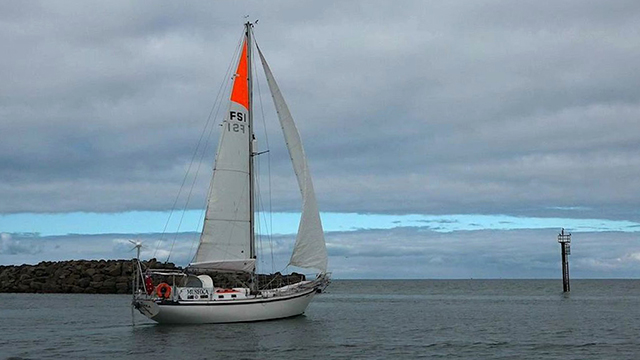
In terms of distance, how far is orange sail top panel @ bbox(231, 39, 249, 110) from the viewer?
142ft

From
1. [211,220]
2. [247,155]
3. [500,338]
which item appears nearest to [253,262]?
[211,220]

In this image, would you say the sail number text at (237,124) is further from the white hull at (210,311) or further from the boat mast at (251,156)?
the white hull at (210,311)

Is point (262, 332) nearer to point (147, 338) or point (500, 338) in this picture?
point (147, 338)

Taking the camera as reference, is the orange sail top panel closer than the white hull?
No

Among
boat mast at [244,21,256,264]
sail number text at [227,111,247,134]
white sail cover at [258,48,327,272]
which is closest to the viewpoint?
sail number text at [227,111,247,134]

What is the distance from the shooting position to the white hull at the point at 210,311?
41406mm

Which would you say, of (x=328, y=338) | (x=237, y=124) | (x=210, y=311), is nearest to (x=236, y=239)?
(x=210, y=311)

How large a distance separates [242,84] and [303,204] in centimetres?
784

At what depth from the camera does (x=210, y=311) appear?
41625mm

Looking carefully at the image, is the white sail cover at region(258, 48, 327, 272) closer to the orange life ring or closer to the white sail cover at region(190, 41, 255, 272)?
the white sail cover at region(190, 41, 255, 272)

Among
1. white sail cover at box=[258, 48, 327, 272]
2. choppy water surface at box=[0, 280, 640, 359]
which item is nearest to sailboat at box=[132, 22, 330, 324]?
white sail cover at box=[258, 48, 327, 272]

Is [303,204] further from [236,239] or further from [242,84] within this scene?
[242,84]

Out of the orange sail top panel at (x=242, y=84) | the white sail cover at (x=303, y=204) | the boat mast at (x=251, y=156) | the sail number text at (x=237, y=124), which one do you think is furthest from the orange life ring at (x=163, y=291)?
the orange sail top panel at (x=242, y=84)

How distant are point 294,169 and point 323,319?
45.0ft
